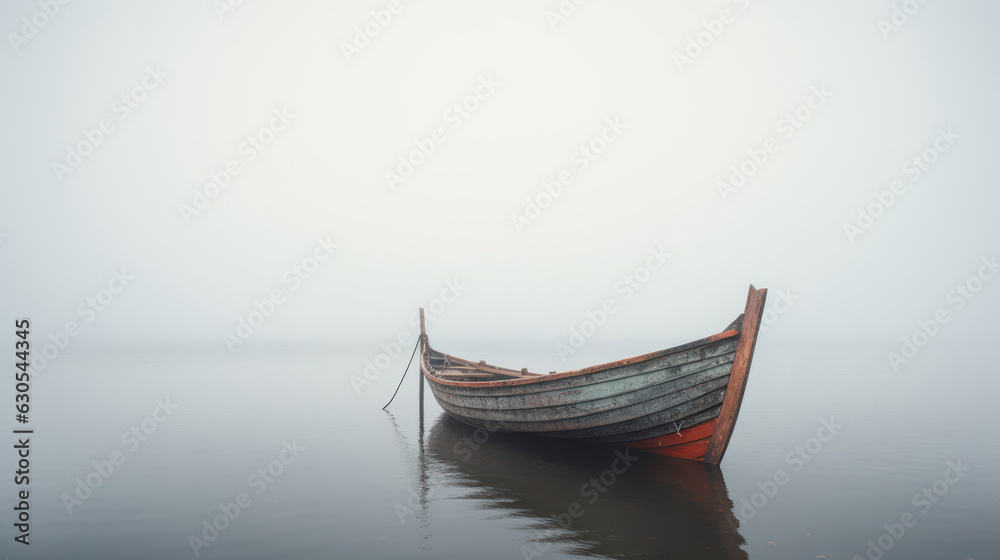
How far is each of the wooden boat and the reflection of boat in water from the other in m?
0.64

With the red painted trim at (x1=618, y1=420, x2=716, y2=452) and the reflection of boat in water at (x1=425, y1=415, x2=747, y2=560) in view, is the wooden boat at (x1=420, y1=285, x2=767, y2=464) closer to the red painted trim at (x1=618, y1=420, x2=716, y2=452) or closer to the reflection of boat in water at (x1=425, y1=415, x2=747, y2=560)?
the red painted trim at (x1=618, y1=420, x2=716, y2=452)

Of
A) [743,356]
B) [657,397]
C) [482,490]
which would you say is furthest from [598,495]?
[743,356]

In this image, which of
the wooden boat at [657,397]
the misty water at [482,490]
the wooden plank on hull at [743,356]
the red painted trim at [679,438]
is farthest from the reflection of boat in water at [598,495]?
the wooden plank on hull at [743,356]

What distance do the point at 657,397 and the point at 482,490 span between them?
4091 millimetres

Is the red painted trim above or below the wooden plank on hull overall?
below

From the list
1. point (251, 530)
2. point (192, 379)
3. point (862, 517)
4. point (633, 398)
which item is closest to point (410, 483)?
point (251, 530)

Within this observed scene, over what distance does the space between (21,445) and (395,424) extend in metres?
10.6

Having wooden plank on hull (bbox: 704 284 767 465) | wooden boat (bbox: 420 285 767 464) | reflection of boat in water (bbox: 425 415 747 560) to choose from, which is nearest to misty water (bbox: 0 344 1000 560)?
reflection of boat in water (bbox: 425 415 747 560)

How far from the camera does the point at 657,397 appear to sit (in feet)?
37.0

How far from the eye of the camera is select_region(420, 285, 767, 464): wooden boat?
10.6 m

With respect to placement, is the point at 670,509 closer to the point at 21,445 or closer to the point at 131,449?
the point at 131,449

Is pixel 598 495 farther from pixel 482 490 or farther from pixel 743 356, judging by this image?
pixel 743 356

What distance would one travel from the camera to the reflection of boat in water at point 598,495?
7598 millimetres

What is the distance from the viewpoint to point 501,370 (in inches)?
774
